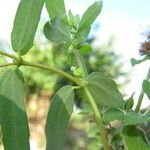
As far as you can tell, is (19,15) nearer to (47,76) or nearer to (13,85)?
(13,85)

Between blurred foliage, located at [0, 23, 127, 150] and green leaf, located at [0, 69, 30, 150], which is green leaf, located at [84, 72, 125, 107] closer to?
green leaf, located at [0, 69, 30, 150]

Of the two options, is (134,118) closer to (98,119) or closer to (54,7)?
(98,119)

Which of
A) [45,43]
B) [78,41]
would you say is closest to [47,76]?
[45,43]

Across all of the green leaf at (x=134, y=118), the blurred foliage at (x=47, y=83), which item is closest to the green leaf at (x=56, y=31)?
the green leaf at (x=134, y=118)

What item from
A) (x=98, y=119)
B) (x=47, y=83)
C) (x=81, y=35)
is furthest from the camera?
(x=47, y=83)

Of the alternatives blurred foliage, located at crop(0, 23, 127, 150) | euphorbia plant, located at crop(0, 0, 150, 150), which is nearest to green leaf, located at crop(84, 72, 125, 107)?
euphorbia plant, located at crop(0, 0, 150, 150)

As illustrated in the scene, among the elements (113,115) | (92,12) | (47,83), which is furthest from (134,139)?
(47,83)

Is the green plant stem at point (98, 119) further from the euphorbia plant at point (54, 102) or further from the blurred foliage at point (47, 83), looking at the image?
the blurred foliage at point (47, 83)

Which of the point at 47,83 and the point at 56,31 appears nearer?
the point at 56,31
